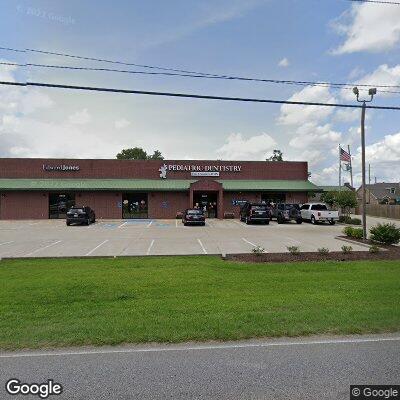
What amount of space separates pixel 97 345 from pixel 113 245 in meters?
12.9

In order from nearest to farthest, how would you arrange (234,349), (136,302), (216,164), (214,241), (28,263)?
(234,349) → (136,302) → (28,263) → (214,241) → (216,164)

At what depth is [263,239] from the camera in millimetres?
20828

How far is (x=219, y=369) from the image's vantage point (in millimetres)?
4734

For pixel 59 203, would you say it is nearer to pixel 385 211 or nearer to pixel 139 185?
pixel 139 185

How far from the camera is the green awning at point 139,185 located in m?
37.2

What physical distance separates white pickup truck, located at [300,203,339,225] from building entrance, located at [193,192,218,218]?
962cm

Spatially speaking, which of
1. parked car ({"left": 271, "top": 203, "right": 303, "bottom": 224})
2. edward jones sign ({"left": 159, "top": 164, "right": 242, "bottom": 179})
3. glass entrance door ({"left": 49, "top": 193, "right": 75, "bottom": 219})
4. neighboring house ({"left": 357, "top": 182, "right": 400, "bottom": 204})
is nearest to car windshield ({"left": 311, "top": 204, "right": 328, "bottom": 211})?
parked car ({"left": 271, "top": 203, "right": 303, "bottom": 224})

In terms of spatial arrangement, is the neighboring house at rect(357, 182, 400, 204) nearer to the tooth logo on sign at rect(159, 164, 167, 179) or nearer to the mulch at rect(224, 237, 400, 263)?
the tooth logo on sign at rect(159, 164, 167, 179)

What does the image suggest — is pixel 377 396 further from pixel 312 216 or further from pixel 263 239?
pixel 312 216

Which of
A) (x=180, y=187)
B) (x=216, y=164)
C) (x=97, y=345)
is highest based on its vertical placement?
(x=216, y=164)

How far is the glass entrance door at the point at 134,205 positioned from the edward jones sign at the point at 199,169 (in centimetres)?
333

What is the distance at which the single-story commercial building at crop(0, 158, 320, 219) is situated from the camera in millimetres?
37688

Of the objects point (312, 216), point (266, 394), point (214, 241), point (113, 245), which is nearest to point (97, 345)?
point (266, 394)

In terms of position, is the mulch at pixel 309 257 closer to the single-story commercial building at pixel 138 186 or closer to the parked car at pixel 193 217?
the parked car at pixel 193 217
